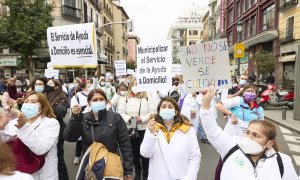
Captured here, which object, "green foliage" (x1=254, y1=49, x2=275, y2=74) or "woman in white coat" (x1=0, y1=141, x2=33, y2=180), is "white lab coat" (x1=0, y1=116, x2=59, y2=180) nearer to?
"woman in white coat" (x1=0, y1=141, x2=33, y2=180)

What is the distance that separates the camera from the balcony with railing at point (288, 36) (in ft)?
72.7

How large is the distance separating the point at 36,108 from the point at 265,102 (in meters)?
14.0

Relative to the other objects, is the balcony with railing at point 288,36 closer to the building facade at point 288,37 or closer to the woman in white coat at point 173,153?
the building facade at point 288,37

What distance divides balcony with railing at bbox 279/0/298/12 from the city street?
15.5 m

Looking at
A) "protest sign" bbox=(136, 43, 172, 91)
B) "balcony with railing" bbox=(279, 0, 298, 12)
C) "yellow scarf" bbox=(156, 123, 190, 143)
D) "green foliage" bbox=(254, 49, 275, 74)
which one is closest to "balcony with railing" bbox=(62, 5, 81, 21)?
"green foliage" bbox=(254, 49, 275, 74)

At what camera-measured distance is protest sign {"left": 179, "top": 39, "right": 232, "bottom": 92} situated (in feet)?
10.9

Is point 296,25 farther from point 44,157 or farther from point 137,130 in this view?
point 44,157

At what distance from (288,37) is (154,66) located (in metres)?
20.6

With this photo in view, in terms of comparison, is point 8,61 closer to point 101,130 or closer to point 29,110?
point 29,110

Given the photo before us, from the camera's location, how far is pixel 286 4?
76.5 ft

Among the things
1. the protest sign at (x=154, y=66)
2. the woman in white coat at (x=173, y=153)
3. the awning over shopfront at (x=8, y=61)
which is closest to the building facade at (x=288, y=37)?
the protest sign at (x=154, y=66)

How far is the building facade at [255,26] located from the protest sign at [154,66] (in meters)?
15.5

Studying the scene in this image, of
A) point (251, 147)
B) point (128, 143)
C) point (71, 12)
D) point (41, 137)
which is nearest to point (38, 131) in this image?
point (41, 137)

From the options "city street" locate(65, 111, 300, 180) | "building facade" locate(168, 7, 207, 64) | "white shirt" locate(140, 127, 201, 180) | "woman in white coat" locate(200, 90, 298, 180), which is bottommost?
"city street" locate(65, 111, 300, 180)
